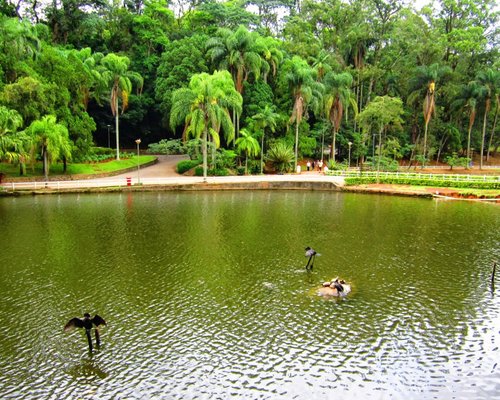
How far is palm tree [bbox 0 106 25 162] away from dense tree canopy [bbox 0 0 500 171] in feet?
19.7

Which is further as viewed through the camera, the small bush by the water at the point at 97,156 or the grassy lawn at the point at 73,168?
the small bush by the water at the point at 97,156

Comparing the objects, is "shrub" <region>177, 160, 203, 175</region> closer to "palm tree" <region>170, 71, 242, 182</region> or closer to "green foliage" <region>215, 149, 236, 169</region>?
"green foliage" <region>215, 149, 236, 169</region>

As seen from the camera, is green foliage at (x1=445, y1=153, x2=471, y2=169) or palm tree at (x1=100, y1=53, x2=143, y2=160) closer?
palm tree at (x1=100, y1=53, x2=143, y2=160)

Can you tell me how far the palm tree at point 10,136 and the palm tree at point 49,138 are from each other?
4.98 feet

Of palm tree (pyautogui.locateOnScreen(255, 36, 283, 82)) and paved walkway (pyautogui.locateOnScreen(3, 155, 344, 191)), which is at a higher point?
palm tree (pyautogui.locateOnScreen(255, 36, 283, 82))

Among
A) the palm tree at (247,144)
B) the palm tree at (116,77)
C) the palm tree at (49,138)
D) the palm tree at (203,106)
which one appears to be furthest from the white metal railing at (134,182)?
the palm tree at (116,77)

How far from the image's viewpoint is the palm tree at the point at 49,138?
4178 cm

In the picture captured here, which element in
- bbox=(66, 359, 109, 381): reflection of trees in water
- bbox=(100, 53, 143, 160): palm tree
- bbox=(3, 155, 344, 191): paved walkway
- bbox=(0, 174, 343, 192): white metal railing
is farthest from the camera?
bbox=(100, 53, 143, 160): palm tree

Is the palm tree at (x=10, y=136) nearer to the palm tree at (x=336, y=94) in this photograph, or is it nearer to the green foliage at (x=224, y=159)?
the green foliage at (x=224, y=159)

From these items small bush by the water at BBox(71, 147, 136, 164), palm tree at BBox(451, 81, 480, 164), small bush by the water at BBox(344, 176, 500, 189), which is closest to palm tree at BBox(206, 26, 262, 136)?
small bush by the water at BBox(71, 147, 136, 164)

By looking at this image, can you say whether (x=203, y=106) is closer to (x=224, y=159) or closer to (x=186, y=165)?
(x=224, y=159)

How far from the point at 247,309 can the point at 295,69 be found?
151 feet

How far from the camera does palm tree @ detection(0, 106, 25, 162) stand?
38.6m

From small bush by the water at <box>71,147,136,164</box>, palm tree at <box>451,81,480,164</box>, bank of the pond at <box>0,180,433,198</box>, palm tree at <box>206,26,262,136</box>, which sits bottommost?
bank of the pond at <box>0,180,433,198</box>
